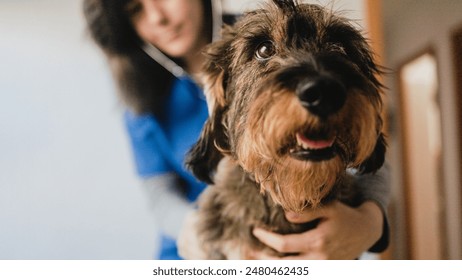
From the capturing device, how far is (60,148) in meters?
1.39

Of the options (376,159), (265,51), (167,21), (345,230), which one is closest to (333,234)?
(345,230)

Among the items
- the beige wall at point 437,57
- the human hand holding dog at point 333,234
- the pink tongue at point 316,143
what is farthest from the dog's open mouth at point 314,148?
the beige wall at point 437,57

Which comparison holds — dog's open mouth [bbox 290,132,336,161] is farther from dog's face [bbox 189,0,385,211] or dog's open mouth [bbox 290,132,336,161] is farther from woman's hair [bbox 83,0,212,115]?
woman's hair [bbox 83,0,212,115]

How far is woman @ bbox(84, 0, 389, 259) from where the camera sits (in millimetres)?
1331

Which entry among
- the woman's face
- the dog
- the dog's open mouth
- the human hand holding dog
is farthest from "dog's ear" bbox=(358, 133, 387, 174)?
the woman's face

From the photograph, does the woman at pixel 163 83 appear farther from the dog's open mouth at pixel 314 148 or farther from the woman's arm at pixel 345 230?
the dog's open mouth at pixel 314 148

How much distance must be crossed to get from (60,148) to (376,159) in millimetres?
1052

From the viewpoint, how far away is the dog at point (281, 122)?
1026 millimetres

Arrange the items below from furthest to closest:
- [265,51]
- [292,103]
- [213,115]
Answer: [213,115]
[265,51]
[292,103]

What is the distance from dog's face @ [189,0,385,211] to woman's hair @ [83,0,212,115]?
0.18 m

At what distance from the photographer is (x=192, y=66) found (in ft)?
4.37

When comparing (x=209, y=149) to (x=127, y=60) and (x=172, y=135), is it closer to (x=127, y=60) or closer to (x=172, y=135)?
(x=172, y=135)
